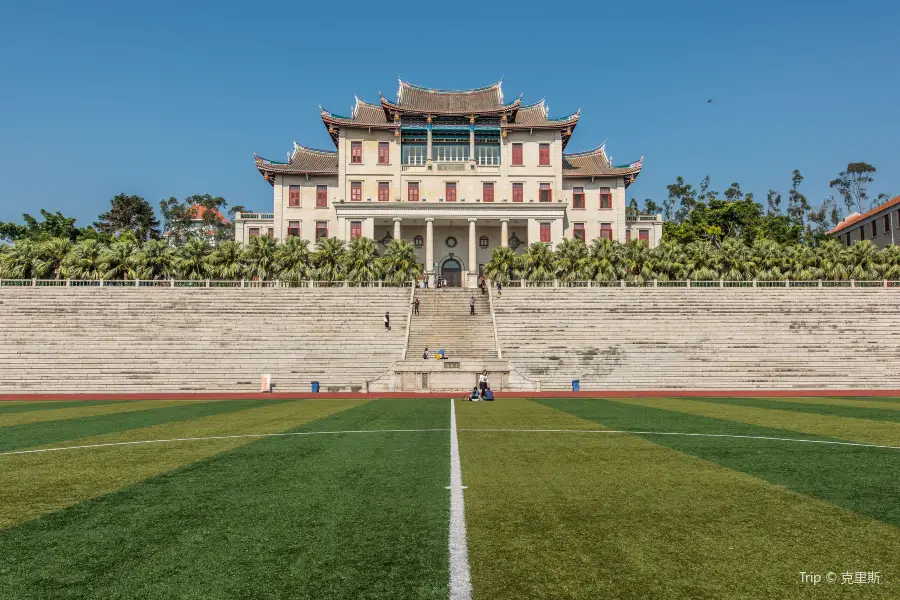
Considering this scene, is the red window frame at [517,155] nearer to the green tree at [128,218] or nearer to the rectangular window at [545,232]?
the rectangular window at [545,232]

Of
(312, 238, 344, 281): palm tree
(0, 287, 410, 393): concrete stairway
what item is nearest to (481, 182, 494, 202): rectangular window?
(312, 238, 344, 281): palm tree

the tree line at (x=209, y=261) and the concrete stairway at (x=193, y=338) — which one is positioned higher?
the tree line at (x=209, y=261)

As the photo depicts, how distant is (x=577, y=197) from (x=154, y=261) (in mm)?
42149

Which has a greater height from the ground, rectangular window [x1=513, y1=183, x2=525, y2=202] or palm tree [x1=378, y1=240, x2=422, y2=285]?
rectangular window [x1=513, y1=183, x2=525, y2=202]

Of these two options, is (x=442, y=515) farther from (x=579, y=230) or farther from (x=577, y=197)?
(x=577, y=197)

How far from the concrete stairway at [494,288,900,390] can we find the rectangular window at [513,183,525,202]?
71.0 ft

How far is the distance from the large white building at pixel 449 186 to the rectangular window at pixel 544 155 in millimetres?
105

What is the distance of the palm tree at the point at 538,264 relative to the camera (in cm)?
4666

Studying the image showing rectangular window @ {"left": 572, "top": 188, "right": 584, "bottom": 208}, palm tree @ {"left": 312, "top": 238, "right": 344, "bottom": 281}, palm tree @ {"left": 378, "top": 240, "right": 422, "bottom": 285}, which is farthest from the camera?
rectangular window @ {"left": 572, "top": 188, "right": 584, "bottom": 208}

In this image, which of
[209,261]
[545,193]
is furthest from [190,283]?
[545,193]

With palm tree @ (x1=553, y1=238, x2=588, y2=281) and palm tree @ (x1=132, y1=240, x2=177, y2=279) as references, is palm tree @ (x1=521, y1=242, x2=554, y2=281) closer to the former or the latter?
palm tree @ (x1=553, y1=238, x2=588, y2=281)

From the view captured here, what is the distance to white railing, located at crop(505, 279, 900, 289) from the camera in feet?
141

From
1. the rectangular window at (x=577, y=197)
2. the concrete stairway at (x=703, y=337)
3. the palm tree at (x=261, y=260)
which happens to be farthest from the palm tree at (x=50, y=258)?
the rectangular window at (x=577, y=197)

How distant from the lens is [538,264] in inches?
1871
